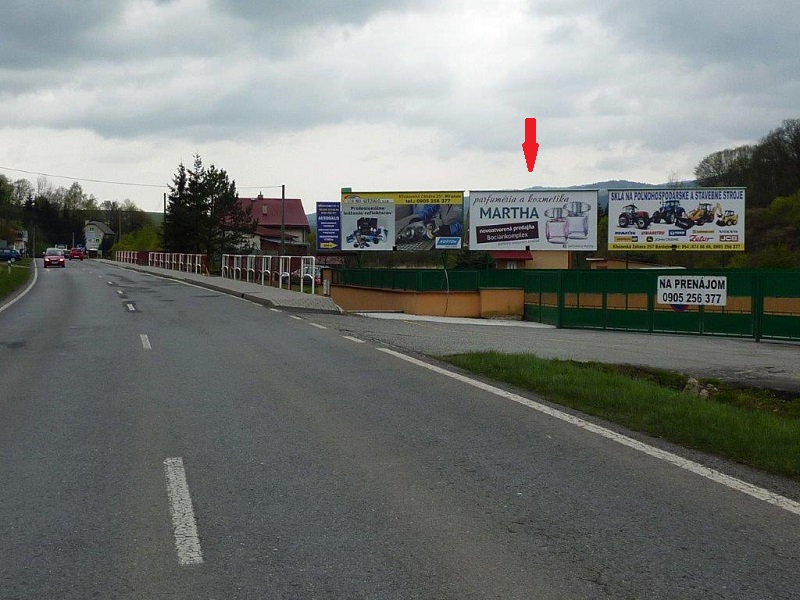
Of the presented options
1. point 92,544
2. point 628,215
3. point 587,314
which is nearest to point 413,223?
point 628,215

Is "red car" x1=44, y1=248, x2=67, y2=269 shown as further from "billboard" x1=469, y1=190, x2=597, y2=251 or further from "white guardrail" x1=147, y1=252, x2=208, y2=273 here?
"billboard" x1=469, y1=190, x2=597, y2=251

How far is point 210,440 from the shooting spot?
752 cm

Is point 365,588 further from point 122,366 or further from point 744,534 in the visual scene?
point 122,366

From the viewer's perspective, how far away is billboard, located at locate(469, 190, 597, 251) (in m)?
40.8

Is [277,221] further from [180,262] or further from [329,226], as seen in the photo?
[329,226]

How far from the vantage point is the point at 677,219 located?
127ft

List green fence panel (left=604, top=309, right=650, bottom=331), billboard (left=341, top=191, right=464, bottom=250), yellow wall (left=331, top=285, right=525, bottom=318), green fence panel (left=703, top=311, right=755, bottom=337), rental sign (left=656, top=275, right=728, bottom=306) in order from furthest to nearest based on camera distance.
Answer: billboard (left=341, top=191, right=464, bottom=250), yellow wall (left=331, top=285, right=525, bottom=318), green fence panel (left=604, top=309, right=650, bottom=331), rental sign (left=656, top=275, right=728, bottom=306), green fence panel (left=703, top=311, right=755, bottom=337)

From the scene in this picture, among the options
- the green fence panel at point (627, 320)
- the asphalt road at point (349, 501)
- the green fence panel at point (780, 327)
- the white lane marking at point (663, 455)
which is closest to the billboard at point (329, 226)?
the green fence panel at point (627, 320)

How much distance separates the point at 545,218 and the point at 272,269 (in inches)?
524

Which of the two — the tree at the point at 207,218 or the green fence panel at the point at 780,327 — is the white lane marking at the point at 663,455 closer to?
the green fence panel at the point at 780,327

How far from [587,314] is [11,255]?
197 ft

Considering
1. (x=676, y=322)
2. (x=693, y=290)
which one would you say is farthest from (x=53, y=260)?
(x=693, y=290)

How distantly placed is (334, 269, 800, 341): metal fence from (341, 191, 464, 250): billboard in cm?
967

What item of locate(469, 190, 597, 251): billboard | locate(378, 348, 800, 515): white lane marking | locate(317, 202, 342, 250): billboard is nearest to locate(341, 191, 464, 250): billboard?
locate(317, 202, 342, 250): billboard
